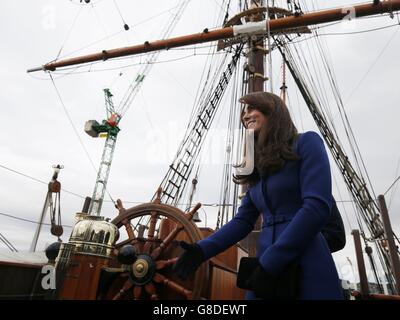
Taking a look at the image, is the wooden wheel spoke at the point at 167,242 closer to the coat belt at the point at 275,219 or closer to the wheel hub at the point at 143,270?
the wheel hub at the point at 143,270

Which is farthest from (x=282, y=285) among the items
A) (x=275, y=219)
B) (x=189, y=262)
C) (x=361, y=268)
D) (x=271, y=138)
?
(x=361, y=268)

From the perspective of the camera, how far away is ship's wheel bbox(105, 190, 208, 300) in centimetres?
260

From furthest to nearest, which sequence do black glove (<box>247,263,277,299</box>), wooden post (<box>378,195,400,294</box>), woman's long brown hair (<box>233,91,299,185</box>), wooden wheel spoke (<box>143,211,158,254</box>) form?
wooden post (<box>378,195,400,294</box>), wooden wheel spoke (<box>143,211,158,254</box>), woman's long brown hair (<box>233,91,299,185</box>), black glove (<box>247,263,277,299</box>)

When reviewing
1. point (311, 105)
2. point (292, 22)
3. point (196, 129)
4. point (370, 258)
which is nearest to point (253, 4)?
point (292, 22)

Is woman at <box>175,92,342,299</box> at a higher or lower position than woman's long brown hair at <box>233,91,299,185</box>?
lower

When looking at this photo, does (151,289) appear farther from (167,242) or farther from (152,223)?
(152,223)

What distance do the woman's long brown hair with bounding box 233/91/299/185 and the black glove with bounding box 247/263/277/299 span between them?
42cm

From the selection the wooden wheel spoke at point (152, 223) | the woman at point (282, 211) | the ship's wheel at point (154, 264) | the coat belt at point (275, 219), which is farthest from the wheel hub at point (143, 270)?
the coat belt at point (275, 219)

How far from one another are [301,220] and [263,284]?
0.78 ft

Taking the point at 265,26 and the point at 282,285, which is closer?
the point at 282,285

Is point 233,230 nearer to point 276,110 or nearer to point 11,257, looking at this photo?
point 276,110

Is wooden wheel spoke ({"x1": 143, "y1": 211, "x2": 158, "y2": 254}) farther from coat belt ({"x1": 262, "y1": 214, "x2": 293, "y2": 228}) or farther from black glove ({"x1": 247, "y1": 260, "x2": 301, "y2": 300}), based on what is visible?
black glove ({"x1": 247, "y1": 260, "x2": 301, "y2": 300})

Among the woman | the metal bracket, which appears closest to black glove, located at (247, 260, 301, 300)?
the woman

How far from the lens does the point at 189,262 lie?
1243 millimetres
